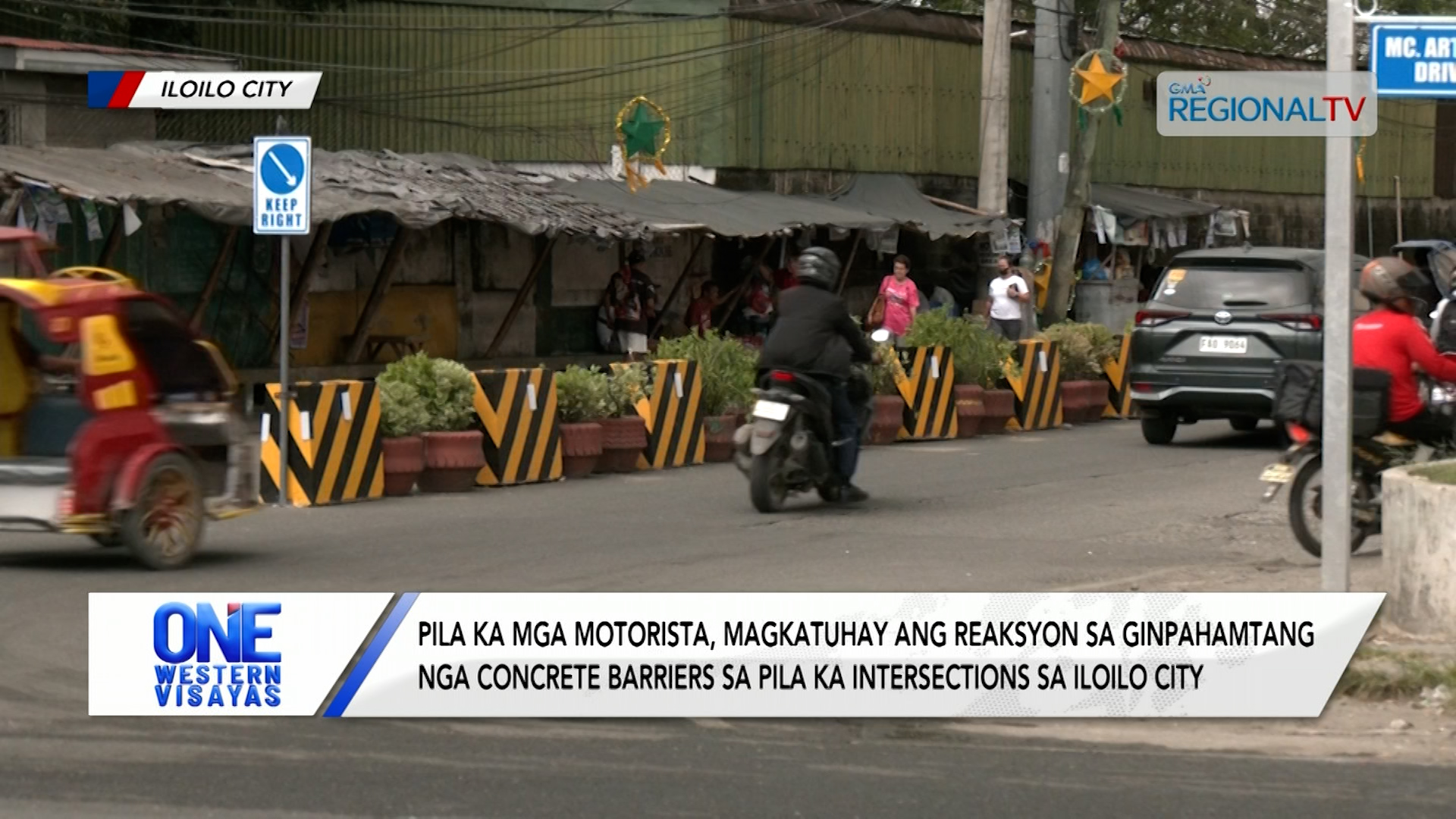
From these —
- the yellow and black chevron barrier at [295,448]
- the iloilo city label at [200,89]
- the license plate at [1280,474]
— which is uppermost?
the iloilo city label at [200,89]

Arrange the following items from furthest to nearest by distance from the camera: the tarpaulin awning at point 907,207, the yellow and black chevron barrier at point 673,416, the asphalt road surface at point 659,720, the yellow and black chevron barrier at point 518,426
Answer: the tarpaulin awning at point 907,207 → the yellow and black chevron barrier at point 673,416 → the yellow and black chevron barrier at point 518,426 → the asphalt road surface at point 659,720

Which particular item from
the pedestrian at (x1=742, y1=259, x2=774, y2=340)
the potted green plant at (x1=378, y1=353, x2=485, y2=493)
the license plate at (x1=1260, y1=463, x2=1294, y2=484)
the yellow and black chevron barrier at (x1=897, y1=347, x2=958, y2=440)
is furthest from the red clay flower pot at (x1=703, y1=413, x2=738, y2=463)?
the pedestrian at (x1=742, y1=259, x2=774, y2=340)

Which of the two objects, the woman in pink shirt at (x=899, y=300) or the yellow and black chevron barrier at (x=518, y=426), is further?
the woman in pink shirt at (x=899, y=300)

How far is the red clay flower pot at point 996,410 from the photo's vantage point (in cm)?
2148

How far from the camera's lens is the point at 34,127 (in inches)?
823

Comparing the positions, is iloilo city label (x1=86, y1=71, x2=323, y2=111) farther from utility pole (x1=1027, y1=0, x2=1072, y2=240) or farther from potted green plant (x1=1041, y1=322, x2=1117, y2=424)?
utility pole (x1=1027, y1=0, x2=1072, y2=240)

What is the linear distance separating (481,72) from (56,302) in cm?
1828

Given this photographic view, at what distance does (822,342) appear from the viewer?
14.0 metres

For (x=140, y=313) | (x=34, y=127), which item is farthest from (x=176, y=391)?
(x=34, y=127)

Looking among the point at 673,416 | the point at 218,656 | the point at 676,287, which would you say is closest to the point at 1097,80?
the point at 676,287

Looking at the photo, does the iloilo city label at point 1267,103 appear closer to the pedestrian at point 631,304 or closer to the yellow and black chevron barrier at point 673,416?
the yellow and black chevron barrier at point 673,416

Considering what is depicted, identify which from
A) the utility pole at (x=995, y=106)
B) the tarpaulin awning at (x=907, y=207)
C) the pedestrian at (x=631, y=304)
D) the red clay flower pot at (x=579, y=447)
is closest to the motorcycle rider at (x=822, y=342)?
the red clay flower pot at (x=579, y=447)

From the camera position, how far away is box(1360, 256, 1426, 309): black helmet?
1165 cm

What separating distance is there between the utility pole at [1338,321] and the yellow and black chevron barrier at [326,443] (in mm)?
7749
